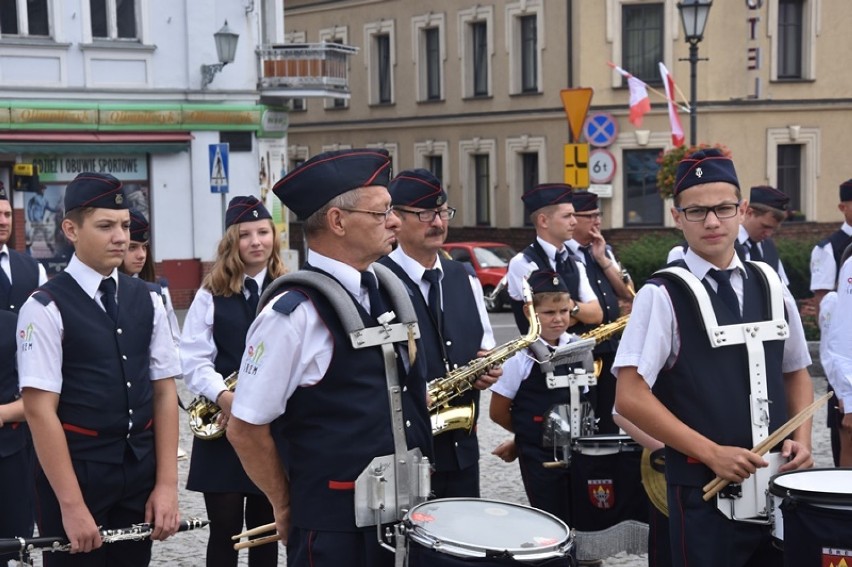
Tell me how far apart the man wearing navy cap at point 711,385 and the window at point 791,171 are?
102 feet

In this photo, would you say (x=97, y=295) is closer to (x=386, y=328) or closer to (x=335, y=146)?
(x=386, y=328)

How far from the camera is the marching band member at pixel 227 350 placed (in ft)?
21.7

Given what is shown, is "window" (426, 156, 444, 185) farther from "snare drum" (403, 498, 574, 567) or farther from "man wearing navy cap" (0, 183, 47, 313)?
"snare drum" (403, 498, 574, 567)

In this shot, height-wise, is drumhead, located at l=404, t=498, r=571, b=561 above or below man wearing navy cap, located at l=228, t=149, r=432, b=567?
below

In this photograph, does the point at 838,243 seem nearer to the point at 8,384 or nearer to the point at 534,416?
the point at 534,416

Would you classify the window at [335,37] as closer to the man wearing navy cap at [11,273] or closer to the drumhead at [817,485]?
the man wearing navy cap at [11,273]

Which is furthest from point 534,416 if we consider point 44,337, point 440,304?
point 44,337

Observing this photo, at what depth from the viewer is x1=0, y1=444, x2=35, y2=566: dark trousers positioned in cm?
633

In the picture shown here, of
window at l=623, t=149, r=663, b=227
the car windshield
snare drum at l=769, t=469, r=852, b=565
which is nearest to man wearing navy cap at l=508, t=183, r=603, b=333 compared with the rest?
snare drum at l=769, t=469, r=852, b=565

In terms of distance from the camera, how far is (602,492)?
728 centimetres

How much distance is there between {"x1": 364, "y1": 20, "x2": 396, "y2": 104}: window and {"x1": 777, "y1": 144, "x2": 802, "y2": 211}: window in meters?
12.6

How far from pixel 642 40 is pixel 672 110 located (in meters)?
4.22

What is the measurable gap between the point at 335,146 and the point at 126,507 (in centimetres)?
3846

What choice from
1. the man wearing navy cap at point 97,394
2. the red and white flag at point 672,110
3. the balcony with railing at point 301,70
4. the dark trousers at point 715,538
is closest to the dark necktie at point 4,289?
the man wearing navy cap at point 97,394
